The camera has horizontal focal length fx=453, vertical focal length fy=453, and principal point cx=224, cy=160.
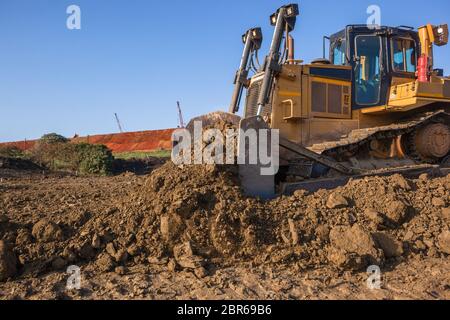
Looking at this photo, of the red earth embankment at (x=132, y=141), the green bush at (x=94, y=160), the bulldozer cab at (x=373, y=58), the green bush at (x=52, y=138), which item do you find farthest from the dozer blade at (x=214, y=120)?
the red earth embankment at (x=132, y=141)

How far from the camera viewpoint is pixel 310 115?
26.9 ft

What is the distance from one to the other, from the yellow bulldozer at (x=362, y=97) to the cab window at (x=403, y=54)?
0.06ft

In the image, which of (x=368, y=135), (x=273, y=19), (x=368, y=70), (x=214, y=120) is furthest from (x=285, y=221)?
(x=368, y=70)

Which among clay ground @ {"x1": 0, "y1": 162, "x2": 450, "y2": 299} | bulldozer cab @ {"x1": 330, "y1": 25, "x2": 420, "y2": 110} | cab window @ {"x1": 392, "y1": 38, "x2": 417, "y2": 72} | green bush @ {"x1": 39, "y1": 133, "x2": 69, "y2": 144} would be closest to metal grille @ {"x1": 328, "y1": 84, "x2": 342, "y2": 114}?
bulldozer cab @ {"x1": 330, "y1": 25, "x2": 420, "y2": 110}

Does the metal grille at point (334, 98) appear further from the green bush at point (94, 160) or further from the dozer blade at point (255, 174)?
the green bush at point (94, 160)

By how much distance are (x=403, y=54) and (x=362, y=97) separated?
1.22 meters

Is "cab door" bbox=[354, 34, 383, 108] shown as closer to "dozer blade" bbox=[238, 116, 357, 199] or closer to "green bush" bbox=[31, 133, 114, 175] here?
"dozer blade" bbox=[238, 116, 357, 199]

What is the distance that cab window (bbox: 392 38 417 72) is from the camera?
869 centimetres

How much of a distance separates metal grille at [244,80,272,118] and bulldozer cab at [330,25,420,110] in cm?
169

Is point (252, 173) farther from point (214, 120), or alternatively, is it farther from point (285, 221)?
point (214, 120)

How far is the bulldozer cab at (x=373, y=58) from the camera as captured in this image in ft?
27.9

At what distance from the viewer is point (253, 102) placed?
8703 mm
